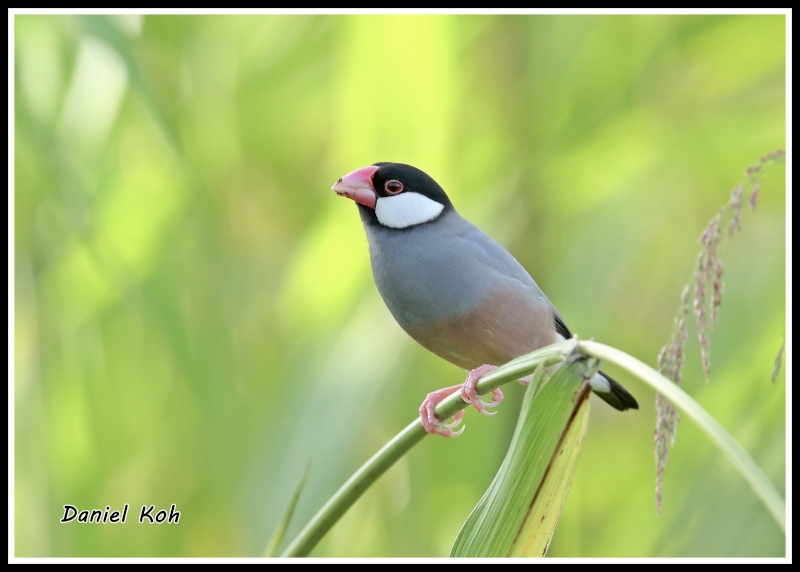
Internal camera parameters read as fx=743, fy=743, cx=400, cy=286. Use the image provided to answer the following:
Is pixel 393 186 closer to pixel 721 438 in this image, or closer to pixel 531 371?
pixel 531 371

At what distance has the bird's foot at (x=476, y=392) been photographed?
1.19 metres

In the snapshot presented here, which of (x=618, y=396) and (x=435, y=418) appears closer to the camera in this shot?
(x=435, y=418)

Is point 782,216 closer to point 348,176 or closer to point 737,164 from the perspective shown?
point 737,164

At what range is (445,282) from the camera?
4.61 ft

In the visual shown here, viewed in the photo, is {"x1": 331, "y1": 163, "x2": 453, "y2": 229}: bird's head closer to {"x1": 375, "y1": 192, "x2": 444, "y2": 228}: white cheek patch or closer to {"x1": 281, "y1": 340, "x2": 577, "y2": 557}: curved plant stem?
{"x1": 375, "y1": 192, "x2": 444, "y2": 228}: white cheek patch

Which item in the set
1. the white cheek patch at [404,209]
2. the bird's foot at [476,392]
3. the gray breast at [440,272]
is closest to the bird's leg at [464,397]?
the bird's foot at [476,392]

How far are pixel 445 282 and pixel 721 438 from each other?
2.75 feet

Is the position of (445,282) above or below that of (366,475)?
above

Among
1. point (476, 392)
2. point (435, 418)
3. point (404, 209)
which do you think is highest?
point (404, 209)

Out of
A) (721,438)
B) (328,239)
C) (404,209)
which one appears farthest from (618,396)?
(721,438)

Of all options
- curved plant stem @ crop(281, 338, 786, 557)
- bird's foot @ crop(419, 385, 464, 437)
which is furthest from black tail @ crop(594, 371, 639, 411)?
curved plant stem @ crop(281, 338, 786, 557)

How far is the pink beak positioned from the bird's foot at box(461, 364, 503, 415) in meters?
0.40
